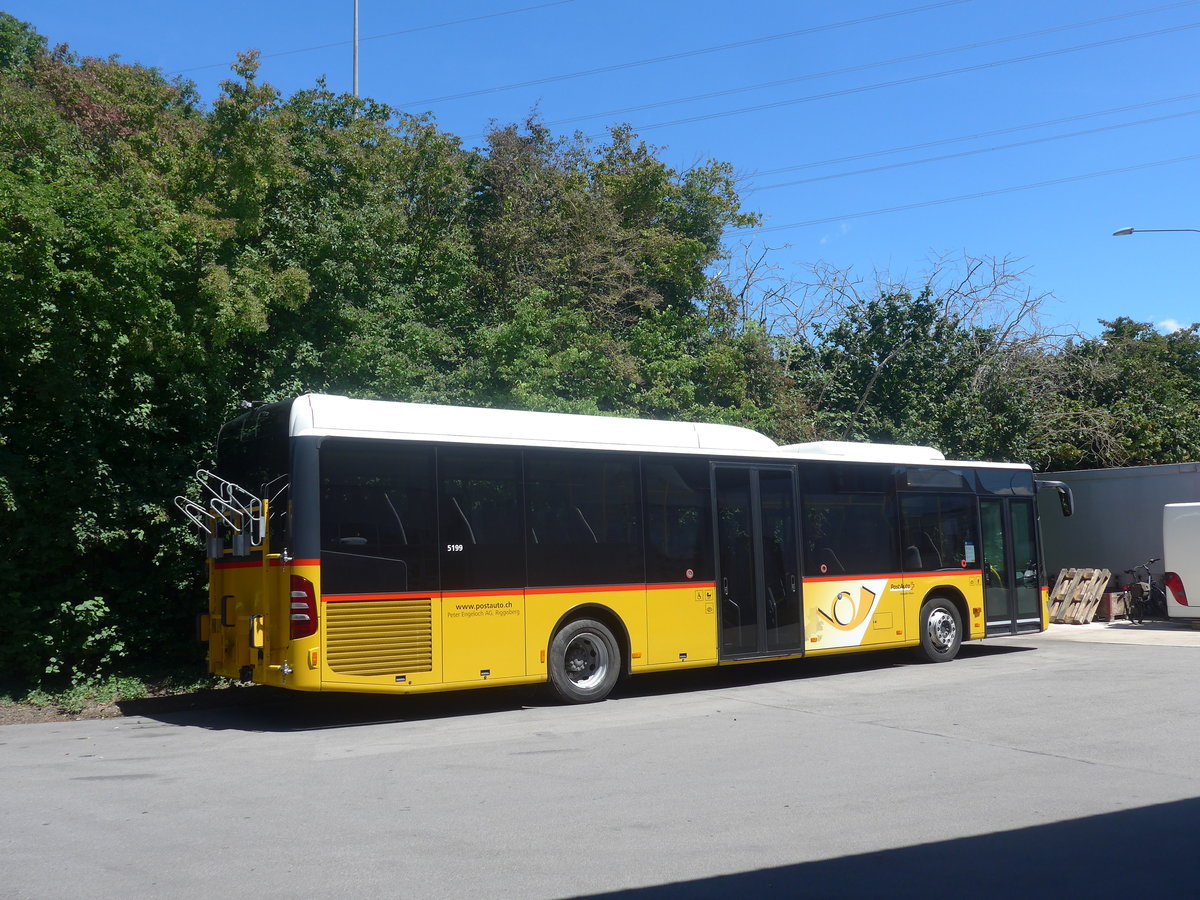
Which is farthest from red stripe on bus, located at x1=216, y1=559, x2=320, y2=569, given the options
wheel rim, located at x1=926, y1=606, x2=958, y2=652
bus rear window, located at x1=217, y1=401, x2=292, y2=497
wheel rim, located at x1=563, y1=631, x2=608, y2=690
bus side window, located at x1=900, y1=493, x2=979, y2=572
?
wheel rim, located at x1=926, y1=606, x2=958, y2=652

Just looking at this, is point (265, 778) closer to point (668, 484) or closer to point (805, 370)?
point (668, 484)

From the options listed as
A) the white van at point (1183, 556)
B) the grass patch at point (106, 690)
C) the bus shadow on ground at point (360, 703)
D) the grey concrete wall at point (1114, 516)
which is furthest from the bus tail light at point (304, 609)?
the grey concrete wall at point (1114, 516)

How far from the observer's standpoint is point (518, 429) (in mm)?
12336

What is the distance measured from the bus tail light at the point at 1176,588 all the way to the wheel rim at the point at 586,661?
43.1 ft

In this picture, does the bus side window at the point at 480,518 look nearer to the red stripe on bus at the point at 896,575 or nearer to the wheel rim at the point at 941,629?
the red stripe on bus at the point at 896,575

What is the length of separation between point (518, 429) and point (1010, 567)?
31.1 feet

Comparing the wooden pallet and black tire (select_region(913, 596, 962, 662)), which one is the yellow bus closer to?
black tire (select_region(913, 596, 962, 662))

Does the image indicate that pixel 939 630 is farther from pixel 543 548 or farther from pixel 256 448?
pixel 256 448

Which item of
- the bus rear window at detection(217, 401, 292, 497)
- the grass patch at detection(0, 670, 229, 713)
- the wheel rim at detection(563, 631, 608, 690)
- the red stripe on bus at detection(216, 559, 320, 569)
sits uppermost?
the bus rear window at detection(217, 401, 292, 497)

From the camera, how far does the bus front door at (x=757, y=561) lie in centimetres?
1397

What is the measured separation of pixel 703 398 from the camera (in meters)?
24.6

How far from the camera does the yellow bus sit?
10.9 meters

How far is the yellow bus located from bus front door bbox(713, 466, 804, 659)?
0.03 meters

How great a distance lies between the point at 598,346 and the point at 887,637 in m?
8.65
